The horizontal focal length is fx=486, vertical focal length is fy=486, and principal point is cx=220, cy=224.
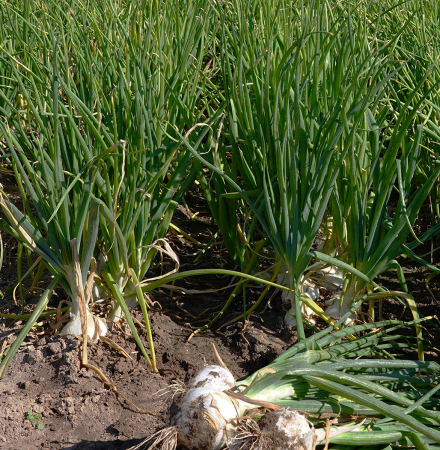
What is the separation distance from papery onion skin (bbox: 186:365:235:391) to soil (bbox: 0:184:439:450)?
0.58 ft

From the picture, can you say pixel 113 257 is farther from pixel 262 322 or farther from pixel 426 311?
pixel 426 311

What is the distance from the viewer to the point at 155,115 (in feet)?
5.11

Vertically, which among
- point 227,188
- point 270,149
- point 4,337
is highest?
point 270,149

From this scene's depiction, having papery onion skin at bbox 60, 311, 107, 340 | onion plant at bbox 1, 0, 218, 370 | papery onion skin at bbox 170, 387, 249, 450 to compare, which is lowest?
papery onion skin at bbox 60, 311, 107, 340

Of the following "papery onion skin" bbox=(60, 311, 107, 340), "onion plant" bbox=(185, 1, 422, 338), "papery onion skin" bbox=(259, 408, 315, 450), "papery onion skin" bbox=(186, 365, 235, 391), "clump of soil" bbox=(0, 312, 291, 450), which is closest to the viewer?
"papery onion skin" bbox=(259, 408, 315, 450)

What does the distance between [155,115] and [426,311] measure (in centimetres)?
112

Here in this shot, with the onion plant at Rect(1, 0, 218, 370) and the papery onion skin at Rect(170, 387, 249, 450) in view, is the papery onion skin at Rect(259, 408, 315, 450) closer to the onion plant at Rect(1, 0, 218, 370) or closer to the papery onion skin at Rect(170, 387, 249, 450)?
the papery onion skin at Rect(170, 387, 249, 450)

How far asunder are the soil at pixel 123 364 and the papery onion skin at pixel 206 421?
215 millimetres

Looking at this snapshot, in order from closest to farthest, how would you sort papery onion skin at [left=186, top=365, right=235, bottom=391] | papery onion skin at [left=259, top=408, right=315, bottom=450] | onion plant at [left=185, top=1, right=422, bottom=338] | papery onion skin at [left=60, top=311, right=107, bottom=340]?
papery onion skin at [left=259, top=408, right=315, bottom=450] → papery onion skin at [left=186, top=365, right=235, bottom=391] → onion plant at [left=185, top=1, right=422, bottom=338] → papery onion skin at [left=60, top=311, right=107, bottom=340]

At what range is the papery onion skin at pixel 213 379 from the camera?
107cm

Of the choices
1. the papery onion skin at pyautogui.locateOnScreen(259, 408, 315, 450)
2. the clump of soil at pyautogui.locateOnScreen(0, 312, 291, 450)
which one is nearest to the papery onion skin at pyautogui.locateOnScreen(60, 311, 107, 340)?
the clump of soil at pyautogui.locateOnScreen(0, 312, 291, 450)

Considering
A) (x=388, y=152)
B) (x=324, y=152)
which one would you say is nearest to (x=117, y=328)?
(x=324, y=152)

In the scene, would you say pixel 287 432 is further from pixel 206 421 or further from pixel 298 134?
pixel 298 134

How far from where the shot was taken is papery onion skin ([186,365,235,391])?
3.51 ft
